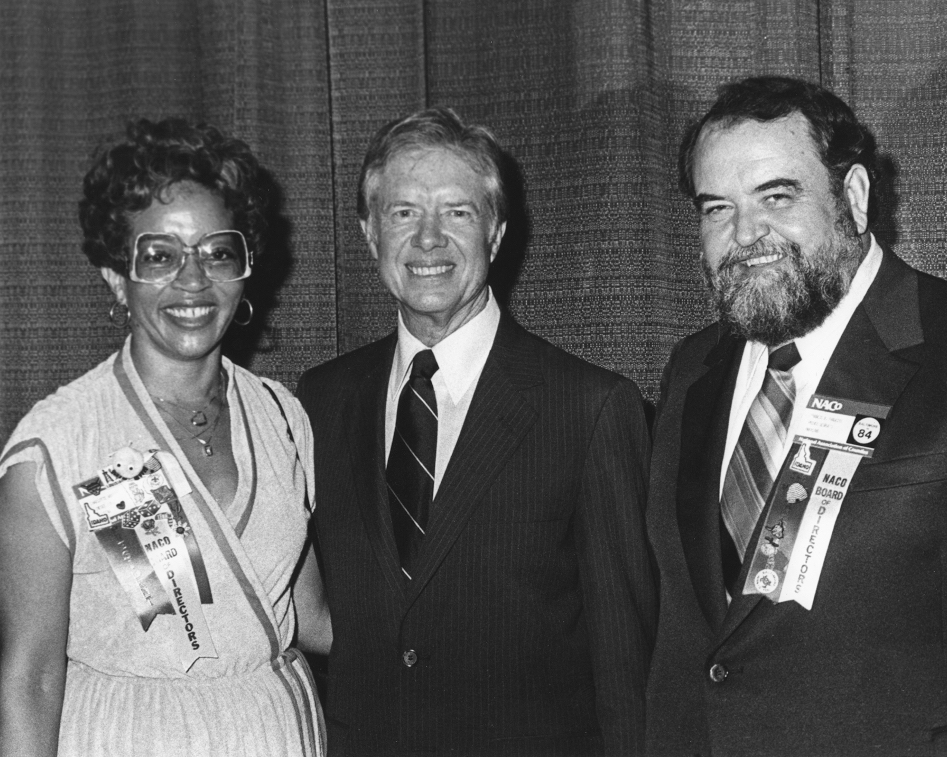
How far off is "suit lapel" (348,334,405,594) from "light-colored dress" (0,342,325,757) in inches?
5.5

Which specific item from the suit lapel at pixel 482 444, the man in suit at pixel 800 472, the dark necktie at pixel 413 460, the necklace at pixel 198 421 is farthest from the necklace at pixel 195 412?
the man in suit at pixel 800 472

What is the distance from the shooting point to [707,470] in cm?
160

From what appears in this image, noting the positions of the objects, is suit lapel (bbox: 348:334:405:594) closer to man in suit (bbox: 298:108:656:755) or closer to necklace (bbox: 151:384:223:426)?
man in suit (bbox: 298:108:656:755)

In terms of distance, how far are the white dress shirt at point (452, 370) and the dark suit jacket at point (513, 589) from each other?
0.06m

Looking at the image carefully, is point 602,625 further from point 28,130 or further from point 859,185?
point 28,130

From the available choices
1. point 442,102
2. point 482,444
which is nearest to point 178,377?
point 482,444

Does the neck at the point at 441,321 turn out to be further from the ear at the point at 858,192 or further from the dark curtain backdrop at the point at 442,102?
the ear at the point at 858,192

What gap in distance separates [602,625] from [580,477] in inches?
9.9

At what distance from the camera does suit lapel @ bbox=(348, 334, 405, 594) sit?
1688 mm

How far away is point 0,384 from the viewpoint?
2314 mm

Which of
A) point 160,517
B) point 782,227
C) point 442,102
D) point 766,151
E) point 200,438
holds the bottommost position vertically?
point 160,517

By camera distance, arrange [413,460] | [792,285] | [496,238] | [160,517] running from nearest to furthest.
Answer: [792,285], [160,517], [413,460], [496,238]

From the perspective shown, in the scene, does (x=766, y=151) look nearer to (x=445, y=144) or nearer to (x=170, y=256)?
(x=445, y=144)

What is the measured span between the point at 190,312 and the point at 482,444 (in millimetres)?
543
